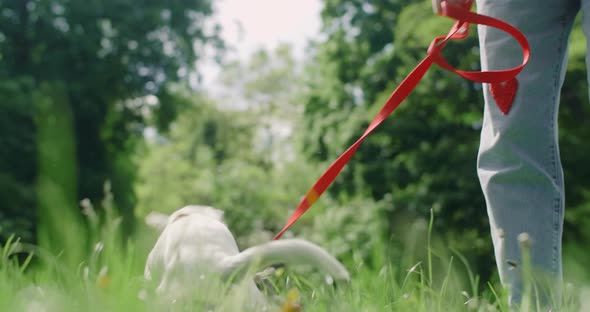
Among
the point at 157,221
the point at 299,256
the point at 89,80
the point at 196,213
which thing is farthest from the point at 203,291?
the point at 89,80

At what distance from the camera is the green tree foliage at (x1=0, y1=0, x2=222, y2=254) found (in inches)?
642

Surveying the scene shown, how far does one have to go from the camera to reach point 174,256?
1909mm

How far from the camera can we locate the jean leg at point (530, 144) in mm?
2100

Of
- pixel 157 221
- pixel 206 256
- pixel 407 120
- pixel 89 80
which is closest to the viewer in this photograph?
pixel 206 256

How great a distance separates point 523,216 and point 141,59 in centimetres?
1747

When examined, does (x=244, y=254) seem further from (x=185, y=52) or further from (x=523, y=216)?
(x=185, y=52)

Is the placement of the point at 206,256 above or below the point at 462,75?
below

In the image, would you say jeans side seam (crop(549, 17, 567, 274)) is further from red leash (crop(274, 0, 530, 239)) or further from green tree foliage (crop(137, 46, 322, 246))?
green tree foliage (crop(137, 46, 322, 246))

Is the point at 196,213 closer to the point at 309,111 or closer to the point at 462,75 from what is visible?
the point at 462,75

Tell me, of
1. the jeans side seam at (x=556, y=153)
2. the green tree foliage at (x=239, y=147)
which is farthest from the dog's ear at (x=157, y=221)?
the green tree foliage at (x=239, y=147)

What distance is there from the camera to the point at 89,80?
18.2 meters

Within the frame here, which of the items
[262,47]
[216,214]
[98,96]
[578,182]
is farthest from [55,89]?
[262,47]

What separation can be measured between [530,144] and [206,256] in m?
0.98

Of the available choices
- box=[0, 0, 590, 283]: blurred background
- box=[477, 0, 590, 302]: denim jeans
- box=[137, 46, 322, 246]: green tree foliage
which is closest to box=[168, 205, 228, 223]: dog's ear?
box=[477, 0, 590, 302]: denim jeans
